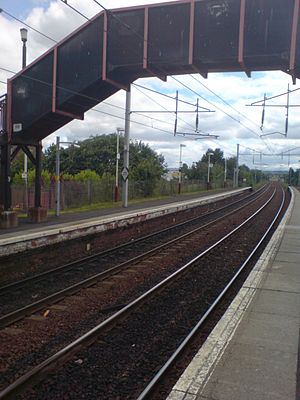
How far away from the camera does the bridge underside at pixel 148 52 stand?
13359mm

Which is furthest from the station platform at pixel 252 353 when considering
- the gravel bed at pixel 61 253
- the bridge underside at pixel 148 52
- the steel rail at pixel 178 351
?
the bridge underside at pixel 148 52

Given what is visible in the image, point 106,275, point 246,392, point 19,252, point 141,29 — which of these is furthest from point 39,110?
point 246,392

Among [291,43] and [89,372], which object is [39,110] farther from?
[89,372]

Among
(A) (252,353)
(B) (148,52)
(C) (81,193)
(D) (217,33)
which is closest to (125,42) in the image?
(B) (148,52)

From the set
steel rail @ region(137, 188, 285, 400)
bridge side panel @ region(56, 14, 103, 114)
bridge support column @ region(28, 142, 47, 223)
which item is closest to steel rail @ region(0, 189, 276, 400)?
steel rail @ region(137, 188, 285, 400)

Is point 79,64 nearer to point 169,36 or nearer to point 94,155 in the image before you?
point 169,36

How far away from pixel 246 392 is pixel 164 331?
279 centimetres

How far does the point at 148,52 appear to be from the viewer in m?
14.7

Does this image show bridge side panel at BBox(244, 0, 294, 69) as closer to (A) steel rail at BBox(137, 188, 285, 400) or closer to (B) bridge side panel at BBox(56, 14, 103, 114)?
(B) bridge side panel at BBox(56, 14, 103, 114)

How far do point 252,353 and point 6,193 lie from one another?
599 inches

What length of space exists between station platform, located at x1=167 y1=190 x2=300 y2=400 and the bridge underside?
7.58 meters

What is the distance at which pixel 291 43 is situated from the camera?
42.3 ft

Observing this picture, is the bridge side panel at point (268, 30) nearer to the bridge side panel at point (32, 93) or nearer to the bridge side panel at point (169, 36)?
the bridge side panel at point (169, 36)

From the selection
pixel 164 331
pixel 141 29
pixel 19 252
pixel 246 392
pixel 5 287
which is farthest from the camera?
pixel 141 29
